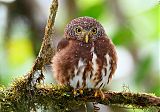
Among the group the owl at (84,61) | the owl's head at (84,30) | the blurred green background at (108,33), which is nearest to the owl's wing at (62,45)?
the owl at (84,61)

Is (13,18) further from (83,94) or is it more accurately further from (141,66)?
(83,94)

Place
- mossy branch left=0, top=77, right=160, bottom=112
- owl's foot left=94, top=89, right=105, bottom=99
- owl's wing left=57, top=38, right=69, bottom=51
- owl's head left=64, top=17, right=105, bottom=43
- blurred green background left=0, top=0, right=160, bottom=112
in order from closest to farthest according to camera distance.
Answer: mossy branch left=0, top=77, right=160, bottom=112, owl's foot left=94, top=89, right=105, bottom=99, owl's wing left=57, top=38, right=69, bottom=51, owl's head left=64, top=17, right=105, bottom=43, blurred green background left=0, top=0, right=160, bottom=112

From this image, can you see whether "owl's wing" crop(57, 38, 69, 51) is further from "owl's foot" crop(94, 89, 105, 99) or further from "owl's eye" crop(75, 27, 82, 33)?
"owl's foot" crop(94, 89, 105, 99)

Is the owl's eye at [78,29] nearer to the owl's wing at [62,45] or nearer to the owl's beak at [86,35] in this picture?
the owl's beak at [86,35]

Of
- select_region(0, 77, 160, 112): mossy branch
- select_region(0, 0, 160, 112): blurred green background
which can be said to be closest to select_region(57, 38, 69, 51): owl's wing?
select_region(0, 77, 160, 112): mossy branch

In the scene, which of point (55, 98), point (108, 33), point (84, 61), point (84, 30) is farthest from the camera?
point (108, 33)

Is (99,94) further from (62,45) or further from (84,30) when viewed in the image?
(84,30)

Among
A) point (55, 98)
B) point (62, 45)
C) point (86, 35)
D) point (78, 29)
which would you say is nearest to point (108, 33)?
point (78, 29)
